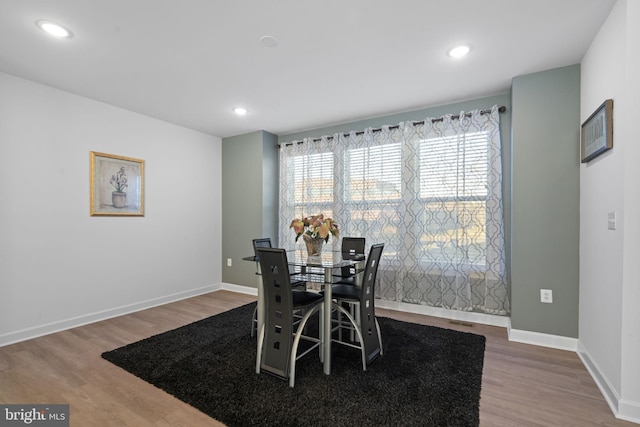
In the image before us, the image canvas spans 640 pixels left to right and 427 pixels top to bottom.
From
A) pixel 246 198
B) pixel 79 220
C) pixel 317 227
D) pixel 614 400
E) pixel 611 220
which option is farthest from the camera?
pixel 246 198

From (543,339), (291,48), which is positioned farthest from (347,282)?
(291,48)

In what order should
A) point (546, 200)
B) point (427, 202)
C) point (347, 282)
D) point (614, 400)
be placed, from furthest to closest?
point (427, 202), point (347, 282), point (546, 200), point (614, 400)

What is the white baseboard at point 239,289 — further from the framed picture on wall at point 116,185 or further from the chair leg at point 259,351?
the chair leg at point 259,351

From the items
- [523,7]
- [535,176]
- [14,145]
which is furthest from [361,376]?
[14,145]

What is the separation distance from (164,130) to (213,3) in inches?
108

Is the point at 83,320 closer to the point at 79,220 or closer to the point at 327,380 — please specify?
the point at 79,220

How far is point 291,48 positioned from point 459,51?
136cm

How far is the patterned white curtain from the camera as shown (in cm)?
323

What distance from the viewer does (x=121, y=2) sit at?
185cm

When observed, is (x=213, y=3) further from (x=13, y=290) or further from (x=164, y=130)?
(x=13, y=290)

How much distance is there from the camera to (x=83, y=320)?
3289mm

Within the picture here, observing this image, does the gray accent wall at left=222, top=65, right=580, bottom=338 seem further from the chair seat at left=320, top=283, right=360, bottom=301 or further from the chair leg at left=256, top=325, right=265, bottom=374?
the chair leg at left=256, top=325, right=265, bottom=374

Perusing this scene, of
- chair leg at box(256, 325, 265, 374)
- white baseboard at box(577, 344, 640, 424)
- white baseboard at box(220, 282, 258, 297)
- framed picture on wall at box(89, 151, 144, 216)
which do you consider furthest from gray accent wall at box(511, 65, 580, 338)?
framed picture on wall at box(89, 151, 144, 216)

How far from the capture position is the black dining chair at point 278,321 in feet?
6.76
